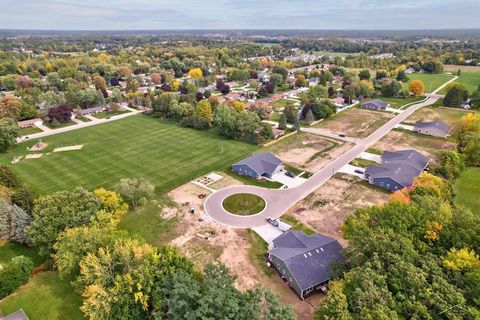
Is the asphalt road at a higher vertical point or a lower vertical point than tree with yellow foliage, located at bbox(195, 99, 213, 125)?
lower

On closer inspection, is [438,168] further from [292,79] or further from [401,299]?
[292,79]

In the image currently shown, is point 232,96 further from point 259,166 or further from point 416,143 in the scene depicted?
point 416,143

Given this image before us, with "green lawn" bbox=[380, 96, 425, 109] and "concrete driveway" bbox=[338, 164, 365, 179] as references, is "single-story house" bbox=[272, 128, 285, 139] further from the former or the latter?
"green lawn" bbox=[380, 96, 425, 109]

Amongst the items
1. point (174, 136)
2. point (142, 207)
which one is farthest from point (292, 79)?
point (142, 207)

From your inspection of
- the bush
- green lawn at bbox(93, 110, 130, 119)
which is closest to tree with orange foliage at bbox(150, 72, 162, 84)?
green lawn at bbox(93, 110, 130, 119)

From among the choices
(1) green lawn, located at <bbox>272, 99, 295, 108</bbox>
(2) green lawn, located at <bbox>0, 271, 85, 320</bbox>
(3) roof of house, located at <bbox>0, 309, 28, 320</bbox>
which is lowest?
(2) green lawn, located at <bbox>0, 271, 85, 320</bbox>

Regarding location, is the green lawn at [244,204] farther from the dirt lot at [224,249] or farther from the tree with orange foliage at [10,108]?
the tree with orange foliage at [10,108]
